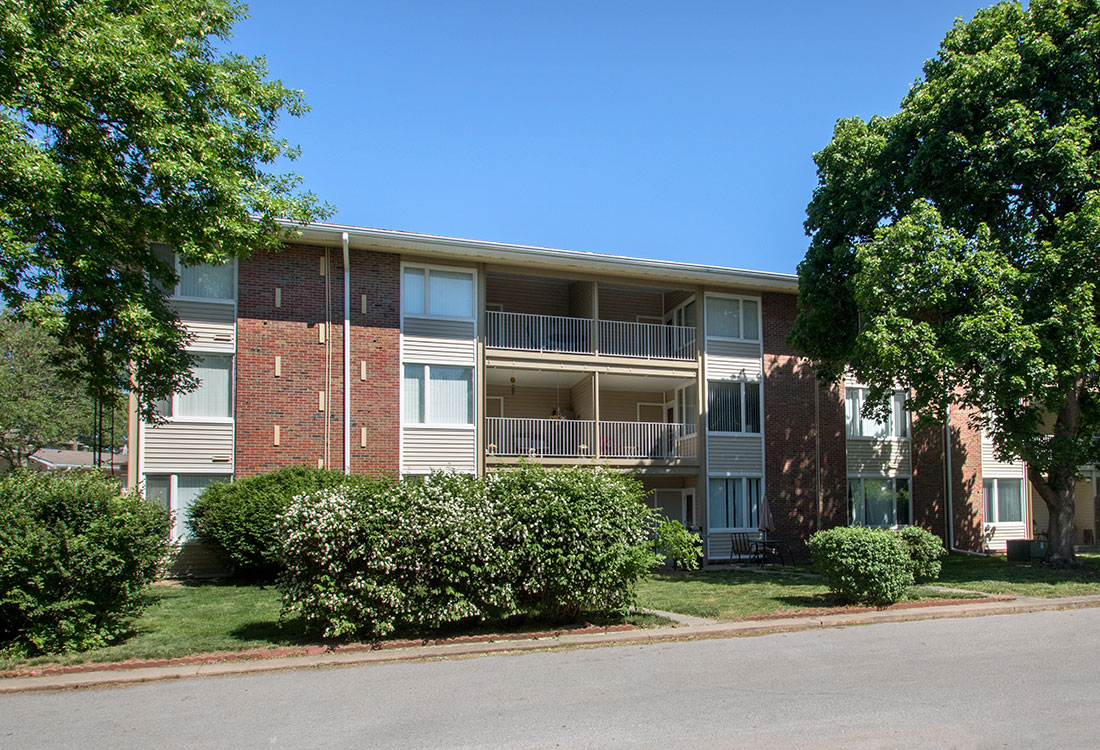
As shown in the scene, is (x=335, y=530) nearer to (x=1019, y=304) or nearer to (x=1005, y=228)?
(x=1019, y=304)

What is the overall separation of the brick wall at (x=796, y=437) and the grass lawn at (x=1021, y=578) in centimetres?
361

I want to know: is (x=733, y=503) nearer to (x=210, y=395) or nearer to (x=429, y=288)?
(x=429, y=288)

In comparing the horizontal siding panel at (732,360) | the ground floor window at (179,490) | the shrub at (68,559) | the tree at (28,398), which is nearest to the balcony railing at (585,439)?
the horizontal siding panel at (732,360)

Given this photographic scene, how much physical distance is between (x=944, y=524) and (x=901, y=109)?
513 inches

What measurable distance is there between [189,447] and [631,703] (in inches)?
562

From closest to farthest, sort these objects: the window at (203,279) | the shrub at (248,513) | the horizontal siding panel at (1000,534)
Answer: the shrub at (248,513) < the window at (203,279) < the horizontal siding panel at (1000,534)

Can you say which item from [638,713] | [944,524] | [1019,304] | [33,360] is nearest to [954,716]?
[638,713]

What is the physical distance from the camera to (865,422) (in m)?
24.7

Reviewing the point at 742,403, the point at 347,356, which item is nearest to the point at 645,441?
the point at 742,403

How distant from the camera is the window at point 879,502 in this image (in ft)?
79.6

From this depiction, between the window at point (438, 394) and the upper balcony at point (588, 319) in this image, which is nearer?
the window at point (438, 394)

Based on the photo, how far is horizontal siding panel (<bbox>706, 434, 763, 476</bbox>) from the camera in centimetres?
2295

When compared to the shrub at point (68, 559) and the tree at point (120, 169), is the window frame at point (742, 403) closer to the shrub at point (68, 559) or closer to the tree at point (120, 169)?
the tree at point (120, 169)

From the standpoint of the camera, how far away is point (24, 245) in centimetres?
1192
